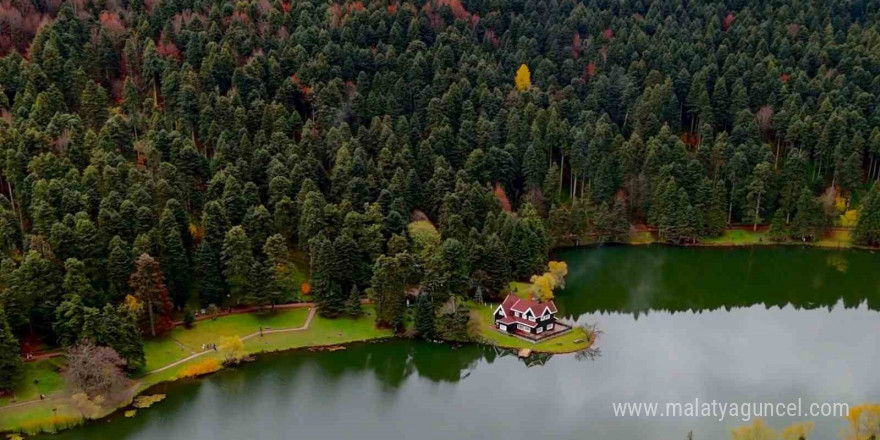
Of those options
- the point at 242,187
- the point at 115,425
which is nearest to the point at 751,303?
the point at 242,187

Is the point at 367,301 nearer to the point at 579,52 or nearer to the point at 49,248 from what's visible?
the point at 49,248

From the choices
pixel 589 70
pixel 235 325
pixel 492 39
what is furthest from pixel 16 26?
pixel 589 70

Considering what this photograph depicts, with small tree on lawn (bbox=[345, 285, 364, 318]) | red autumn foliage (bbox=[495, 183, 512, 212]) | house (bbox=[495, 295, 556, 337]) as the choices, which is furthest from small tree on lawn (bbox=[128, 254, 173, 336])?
red autumn foliage (bbox=[495, 183, 512, 212])

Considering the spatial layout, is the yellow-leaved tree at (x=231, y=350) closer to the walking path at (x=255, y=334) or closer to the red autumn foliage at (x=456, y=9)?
the walking path at (x=255, y=334)

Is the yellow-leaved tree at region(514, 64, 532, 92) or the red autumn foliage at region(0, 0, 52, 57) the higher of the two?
the red autumn foliage at region(0, 0, 52, 57)

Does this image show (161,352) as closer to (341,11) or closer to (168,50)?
(168,50)

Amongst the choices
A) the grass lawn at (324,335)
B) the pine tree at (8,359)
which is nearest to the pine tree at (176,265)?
the grass lawn at (324,335)

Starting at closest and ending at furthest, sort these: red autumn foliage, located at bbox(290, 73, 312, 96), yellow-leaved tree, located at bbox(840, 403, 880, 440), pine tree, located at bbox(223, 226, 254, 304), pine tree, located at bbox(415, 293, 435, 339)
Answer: yellow-leaved tree, located at bbox(840, 403, 880, 440) < pine tree, located at bbox(415, 293, 435, 339) < pine tree, located at bbox(223, 226, 254, 304) < red autumn foliage, located at bbox(290, 73, 312, 96)

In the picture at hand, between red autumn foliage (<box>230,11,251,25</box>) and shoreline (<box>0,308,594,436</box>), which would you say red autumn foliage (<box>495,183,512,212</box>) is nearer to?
shoreline (<box>0,308,594,436</box>)
